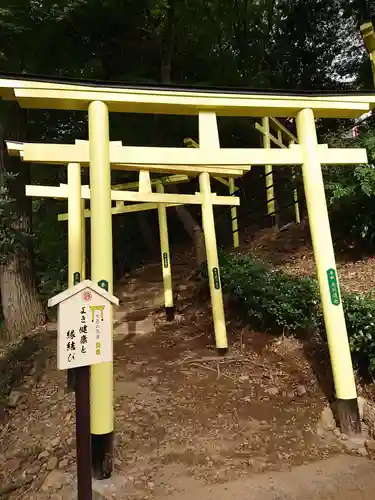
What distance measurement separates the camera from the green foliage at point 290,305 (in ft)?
12.8

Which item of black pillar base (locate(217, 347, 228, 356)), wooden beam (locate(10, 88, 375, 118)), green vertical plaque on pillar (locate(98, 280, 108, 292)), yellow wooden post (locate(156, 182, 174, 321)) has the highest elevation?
wooden beam (locate(10, 88, 375, 118))

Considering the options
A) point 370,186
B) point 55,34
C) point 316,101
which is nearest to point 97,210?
point 316,101

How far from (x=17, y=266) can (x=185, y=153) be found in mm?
5239

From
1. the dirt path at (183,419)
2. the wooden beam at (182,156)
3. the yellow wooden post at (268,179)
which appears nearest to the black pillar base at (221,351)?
the dirt path at (183,419)

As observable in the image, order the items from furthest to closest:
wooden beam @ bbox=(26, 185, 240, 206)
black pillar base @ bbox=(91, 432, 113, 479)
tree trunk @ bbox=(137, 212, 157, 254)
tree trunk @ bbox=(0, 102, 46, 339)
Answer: tree trunk @ bbox=(137, 212, 157, 254), tree trunk @ bbox=(0, 102, 46, 339), wooden beam @ bbox=(26, 185, 240, 206), black pillar base @ bbox=(91, 432, 113, 479)

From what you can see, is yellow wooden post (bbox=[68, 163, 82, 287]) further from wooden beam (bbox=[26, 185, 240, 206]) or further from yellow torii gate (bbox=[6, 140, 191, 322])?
wooden beam (bbox=[26, 185, 240, 206])

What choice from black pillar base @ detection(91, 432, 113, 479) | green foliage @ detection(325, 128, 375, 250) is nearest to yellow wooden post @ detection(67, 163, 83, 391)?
black pillar base @ detection(91, 432, 113, 479)

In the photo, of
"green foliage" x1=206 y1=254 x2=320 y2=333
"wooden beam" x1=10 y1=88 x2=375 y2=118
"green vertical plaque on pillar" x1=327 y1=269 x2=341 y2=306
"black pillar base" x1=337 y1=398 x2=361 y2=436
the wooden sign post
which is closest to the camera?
the wooden sign post

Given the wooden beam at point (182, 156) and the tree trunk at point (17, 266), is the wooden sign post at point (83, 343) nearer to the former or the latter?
the wooden beam at point (182, 156)

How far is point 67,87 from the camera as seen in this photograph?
131 inches

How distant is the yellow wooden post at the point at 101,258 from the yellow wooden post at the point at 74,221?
234cm

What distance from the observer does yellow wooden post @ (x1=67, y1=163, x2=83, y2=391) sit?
5.74 meters

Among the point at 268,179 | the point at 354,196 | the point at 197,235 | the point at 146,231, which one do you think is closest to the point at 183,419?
the point at 354,196

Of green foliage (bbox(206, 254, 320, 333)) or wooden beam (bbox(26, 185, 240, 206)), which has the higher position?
wooden beam (bbox(26, 185, 240, 206))
